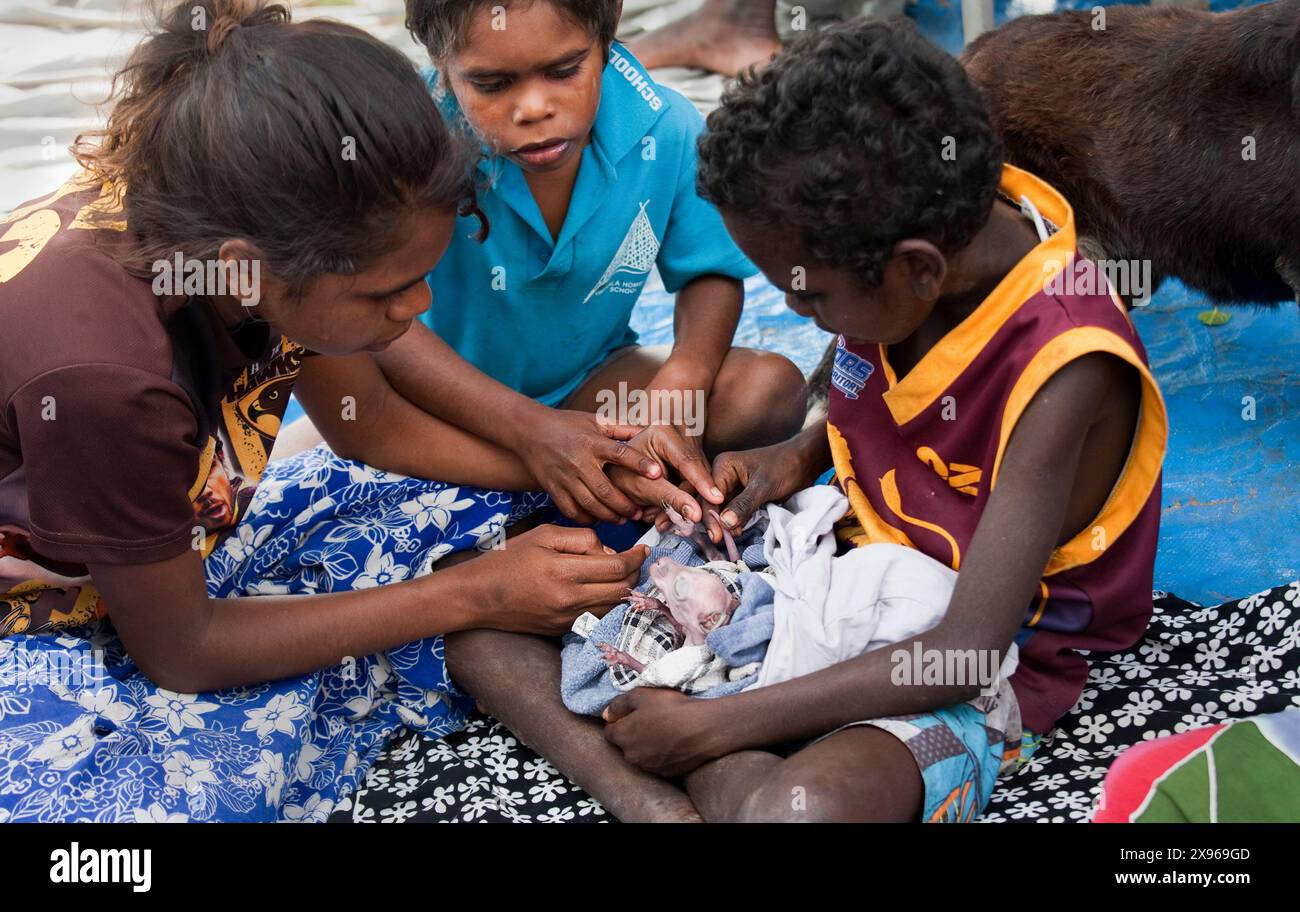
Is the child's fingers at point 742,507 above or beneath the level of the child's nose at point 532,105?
beneath

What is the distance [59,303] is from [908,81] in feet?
3.65

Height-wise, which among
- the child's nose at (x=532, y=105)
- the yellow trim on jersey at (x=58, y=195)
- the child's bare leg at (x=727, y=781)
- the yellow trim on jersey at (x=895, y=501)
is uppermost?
the child's nose at (x=532, y=105)

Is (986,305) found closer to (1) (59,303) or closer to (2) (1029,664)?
(2) (1029,664)

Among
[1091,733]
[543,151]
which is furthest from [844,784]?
[543,151]

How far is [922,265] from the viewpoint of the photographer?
1690 millimetres

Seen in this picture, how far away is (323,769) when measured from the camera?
1.98 metres

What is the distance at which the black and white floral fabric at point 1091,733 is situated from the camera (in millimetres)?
1904

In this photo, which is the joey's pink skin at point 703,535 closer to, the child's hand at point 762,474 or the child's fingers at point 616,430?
the child's hand at point 762,474

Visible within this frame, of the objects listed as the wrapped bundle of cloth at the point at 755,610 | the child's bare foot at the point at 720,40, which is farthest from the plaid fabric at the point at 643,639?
the child's bare foot at the point at 720,40

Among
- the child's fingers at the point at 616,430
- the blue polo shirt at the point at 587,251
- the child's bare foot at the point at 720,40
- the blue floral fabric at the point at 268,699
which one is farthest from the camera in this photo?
the child's bare foot at the point at 720,40

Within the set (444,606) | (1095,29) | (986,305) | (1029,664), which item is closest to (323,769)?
(444,606)

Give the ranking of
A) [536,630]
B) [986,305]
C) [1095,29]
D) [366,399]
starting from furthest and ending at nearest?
1. [1095,29]
2. [366,399]
3. [536,630]
4. [986,305]

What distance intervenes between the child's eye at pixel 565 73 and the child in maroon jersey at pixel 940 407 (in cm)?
45

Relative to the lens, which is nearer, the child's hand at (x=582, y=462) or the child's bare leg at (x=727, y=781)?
the child's bare leg at (x=727, y=781)
